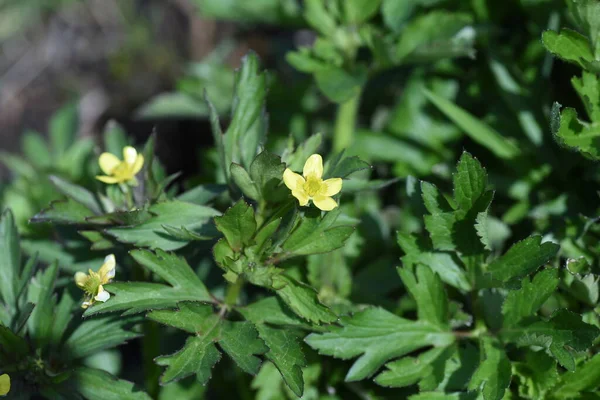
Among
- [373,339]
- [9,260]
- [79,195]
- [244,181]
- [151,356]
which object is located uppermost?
[244,181]

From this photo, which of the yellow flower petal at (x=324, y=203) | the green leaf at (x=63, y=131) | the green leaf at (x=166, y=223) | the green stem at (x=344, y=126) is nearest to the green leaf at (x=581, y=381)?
the yellow flower petal at (x=324, y=203)

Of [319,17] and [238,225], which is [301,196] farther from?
[319,17]

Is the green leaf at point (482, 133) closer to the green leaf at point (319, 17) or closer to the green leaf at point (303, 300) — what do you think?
the green leaf at point (319, 17)

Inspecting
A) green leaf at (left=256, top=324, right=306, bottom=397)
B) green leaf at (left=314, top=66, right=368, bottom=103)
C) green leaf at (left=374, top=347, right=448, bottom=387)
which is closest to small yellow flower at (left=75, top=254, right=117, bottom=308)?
green leaf at (left=256, top=324, right=306, bottom=397)

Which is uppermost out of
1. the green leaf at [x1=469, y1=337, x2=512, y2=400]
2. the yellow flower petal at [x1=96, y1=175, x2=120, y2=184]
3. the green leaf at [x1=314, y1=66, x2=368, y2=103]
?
the green leaf at [x1=314, y1=66, x2=368, y2=103]

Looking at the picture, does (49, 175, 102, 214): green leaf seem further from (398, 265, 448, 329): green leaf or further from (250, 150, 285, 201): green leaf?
(398, 265, 448, 329): green leaf

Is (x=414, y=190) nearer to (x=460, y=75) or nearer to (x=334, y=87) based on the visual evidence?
(x=334, y=87)

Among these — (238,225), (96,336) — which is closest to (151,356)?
(96,336)
